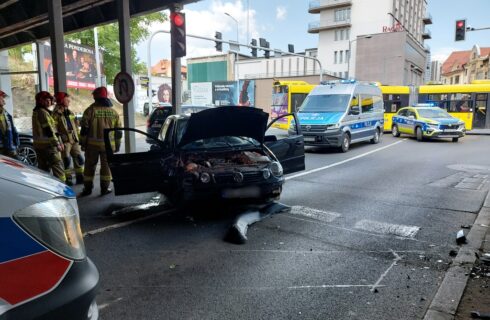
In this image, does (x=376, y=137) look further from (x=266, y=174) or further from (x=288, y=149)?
(x=266, y=174)

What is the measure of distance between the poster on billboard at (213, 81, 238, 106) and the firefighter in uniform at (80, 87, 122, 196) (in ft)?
130

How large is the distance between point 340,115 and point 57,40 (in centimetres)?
970

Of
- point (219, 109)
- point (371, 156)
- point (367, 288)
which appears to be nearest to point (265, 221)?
point (219, 109)

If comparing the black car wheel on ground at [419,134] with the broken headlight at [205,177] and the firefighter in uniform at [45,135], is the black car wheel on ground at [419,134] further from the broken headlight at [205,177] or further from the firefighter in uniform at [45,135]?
the firefighter in uniform at [45,135]

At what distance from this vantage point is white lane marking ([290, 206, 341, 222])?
6.04m

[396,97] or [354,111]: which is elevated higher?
[396,97]

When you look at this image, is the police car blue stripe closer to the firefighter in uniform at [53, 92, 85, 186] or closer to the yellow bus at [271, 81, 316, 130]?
the firefighter in uniform at [53, 92, 85, 186]

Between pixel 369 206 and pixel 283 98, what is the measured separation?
16981mm

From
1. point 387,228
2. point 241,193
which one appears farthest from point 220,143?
point 387,228

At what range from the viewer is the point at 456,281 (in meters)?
3.83

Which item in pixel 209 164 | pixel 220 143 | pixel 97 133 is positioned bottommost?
pixel 209 164

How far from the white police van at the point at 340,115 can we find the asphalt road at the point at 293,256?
6272mm

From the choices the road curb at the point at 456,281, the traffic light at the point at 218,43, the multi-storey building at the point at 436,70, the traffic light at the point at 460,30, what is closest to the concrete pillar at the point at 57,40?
the road curb at the point at 456,281

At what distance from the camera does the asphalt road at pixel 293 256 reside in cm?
342
